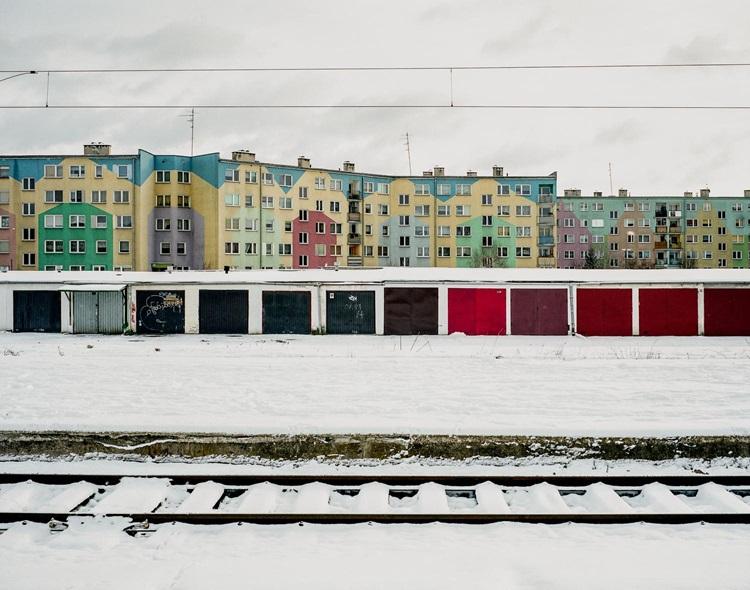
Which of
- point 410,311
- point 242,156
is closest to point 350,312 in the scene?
point 410,311

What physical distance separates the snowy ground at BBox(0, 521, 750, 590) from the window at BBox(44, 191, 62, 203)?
5689 centimetres

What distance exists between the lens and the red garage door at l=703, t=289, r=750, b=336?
99.2 ft

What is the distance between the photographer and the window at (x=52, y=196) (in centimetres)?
5641

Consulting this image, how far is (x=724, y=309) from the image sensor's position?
99.4ft

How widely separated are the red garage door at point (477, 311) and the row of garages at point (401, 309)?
0.05m

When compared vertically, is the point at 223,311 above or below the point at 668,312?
above

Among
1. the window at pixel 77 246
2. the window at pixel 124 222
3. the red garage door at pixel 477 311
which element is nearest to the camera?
the red garage door at pixel 477 311

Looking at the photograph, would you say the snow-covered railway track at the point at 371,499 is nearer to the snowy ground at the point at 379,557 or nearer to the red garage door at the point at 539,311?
the snowy ground at the point at 379,557

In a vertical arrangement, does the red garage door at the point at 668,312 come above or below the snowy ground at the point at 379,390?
above

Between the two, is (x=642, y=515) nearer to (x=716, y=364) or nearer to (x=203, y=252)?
(x=716, y=364)

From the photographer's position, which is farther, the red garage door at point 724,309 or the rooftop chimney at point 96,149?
the rooftop chimney at point 96,149

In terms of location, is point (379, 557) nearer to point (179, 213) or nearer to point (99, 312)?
point (99, 312)

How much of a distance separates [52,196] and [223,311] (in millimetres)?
34880

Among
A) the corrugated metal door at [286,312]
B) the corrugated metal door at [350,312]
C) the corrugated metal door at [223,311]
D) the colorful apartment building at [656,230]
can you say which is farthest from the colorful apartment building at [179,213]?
the corrugated metal door at [350,312]
